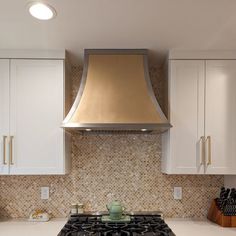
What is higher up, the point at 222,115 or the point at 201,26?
the point at 201,26

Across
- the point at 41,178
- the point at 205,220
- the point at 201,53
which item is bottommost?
the point at 205,220

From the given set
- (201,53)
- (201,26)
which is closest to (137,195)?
(201,53)

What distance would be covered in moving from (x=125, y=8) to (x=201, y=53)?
0.96 metres

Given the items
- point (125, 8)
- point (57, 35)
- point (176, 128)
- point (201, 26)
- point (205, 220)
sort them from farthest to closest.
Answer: point (205, 220) → point (176, 128) → point (57, 35) → point (201, 26) → point (125, 8)

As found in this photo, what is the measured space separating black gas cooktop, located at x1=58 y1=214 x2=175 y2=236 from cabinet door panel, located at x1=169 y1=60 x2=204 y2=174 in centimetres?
45

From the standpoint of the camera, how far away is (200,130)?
7.32ft

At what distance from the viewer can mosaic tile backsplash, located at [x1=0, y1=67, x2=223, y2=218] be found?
252cm

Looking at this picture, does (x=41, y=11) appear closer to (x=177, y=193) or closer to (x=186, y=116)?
(x=186, y=116)

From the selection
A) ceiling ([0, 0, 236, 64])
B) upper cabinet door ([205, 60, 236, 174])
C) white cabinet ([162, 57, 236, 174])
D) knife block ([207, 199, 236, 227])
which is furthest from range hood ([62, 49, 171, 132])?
Answer: knife block ([207, 199, 236, 227])

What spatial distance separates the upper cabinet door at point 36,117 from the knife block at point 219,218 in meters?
1.34

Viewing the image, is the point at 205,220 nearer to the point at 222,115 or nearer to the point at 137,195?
the point at 137,195

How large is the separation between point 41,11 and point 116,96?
839 mm

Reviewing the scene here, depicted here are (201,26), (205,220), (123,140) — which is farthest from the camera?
(123,140)

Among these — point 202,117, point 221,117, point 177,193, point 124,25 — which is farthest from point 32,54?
point 177,193
